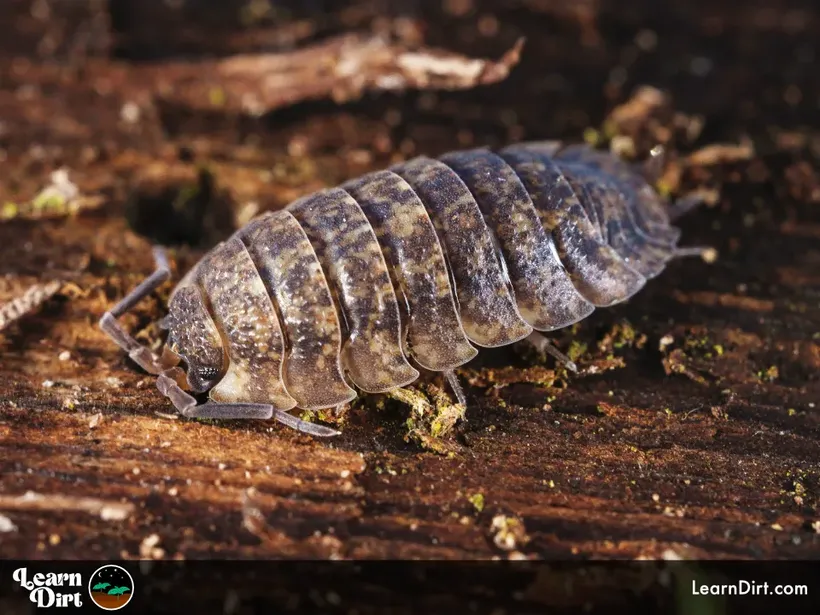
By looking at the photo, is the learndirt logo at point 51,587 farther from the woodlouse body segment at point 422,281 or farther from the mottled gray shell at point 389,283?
the woodlouse body segment at point 422,281

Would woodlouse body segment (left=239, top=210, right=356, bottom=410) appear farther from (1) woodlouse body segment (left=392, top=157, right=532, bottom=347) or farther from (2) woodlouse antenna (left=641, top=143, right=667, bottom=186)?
(2) woodlouse antenna (left=641, top=143, right=667, bottom=186)

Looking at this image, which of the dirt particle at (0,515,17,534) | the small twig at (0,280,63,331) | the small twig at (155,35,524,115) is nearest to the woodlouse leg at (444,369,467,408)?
the dirt particle at (0,515,17,534)

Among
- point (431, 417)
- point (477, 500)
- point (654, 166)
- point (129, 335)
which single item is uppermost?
point (654, 166)

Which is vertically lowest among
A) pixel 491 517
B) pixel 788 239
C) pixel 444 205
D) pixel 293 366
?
pixel 491 517

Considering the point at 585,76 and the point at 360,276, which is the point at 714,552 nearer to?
the point at 360,276

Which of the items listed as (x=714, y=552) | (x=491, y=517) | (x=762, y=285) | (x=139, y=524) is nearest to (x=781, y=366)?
(x=762, y=285)

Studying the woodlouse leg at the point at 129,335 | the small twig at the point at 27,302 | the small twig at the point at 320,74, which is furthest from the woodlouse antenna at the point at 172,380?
the small twig at the point at 320,74

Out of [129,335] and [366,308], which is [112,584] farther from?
[366,308]

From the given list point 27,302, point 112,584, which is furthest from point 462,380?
point 27,302
